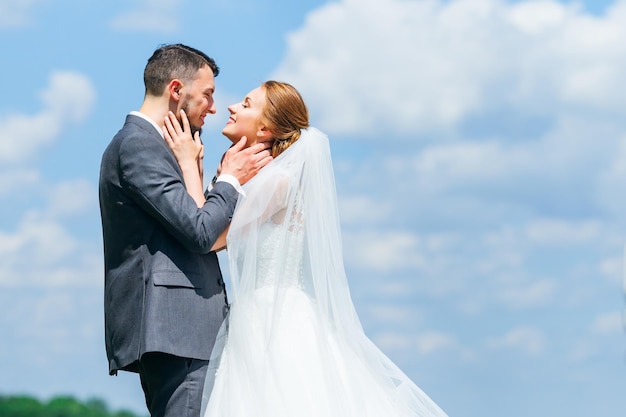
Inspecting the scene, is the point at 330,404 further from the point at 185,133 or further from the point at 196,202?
the point at 185,133

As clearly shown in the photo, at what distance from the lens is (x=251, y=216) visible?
5363mm

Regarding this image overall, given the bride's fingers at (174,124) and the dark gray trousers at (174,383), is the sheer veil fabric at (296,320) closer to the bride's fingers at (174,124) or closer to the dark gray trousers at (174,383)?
the dark gray trousers at (174,383)

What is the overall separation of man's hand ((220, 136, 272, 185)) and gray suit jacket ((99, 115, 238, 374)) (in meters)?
0.20

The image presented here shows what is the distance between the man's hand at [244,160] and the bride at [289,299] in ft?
0.16

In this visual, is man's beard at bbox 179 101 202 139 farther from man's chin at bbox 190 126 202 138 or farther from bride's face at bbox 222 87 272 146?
bride's face at bbox 222 87 272 146

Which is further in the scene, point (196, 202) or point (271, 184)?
point (271, 184)

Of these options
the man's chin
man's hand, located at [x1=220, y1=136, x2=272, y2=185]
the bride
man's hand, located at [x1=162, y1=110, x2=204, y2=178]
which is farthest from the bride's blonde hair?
man's hand, located at [x1=162, y1=110, x2=204, y2=178]

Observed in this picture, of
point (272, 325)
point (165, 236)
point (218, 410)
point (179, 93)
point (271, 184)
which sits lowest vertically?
point (218, 410)

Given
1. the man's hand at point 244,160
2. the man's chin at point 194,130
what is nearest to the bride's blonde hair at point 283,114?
the man's hand at point 244,160

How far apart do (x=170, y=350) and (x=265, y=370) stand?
57cm

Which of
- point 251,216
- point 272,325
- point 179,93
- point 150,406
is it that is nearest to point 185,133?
point 179,93

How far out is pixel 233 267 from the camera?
5.40 meters

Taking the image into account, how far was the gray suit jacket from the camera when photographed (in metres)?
4.96

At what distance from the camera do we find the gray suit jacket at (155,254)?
496cm
